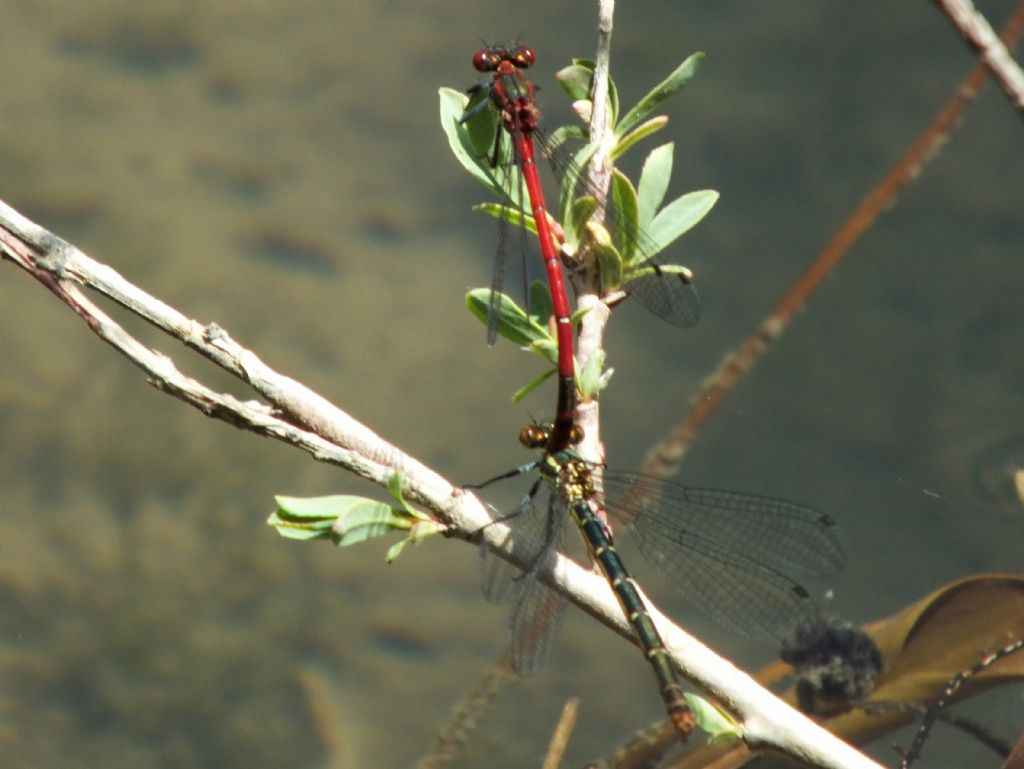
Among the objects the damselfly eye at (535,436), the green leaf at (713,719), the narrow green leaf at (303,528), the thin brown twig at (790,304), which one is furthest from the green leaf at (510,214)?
the thin brown twig at (790,304)

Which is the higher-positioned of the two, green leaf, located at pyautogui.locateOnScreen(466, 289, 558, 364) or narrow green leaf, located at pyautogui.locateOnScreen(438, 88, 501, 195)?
narrow green leaf, located at pyautogui.locateOnScreen(438, 88, 501, 195)

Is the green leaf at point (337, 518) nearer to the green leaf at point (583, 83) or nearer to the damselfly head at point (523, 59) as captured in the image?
the green leaf at point (583, 83)

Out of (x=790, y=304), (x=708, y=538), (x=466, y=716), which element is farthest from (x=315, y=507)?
(x=790, y=304)

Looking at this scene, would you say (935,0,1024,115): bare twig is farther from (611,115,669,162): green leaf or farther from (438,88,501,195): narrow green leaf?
(438,88,501,195): narrow green leaf

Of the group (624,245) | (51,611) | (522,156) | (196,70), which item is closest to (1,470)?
(51,611)

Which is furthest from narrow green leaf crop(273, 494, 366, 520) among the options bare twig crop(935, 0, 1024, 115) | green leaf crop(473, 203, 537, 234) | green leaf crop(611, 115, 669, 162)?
bare twig crop(935, 0, 1024, 115)

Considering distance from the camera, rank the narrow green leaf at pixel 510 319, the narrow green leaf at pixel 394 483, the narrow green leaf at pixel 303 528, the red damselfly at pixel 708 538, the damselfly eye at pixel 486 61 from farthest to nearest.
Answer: the damselfly eye at pixel 486 61
the red damselfly at pixel 708 538
the narrow green leaf at pixel 510 319
the narrow green leaf at pixel 303 528
the narrow green leaf at pixel 394 483
